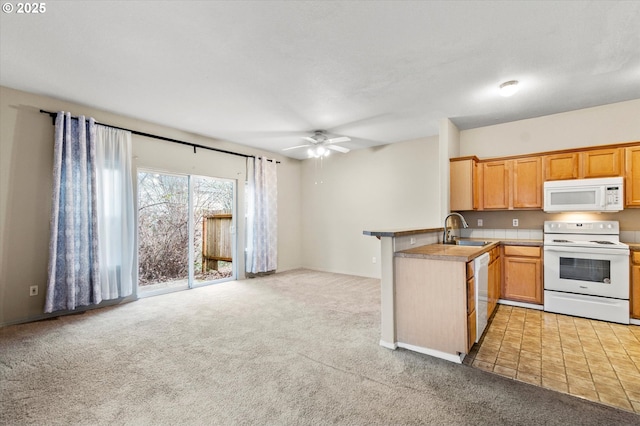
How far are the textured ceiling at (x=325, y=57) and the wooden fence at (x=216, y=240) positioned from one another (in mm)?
2166

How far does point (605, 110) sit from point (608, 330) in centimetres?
291

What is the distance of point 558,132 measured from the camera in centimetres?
417

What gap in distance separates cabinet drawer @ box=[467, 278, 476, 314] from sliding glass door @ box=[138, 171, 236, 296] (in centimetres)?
443

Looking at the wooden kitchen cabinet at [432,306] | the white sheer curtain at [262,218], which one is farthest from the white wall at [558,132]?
the white sheer curtain at [262,218]

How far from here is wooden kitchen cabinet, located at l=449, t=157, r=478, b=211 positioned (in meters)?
4.33

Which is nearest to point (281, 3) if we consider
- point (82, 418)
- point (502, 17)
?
point (502, 17)

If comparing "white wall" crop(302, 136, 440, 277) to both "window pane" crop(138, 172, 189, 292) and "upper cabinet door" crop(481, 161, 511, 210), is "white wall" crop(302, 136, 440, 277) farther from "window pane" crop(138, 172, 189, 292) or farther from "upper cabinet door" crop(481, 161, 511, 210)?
"window pane" crop(138, 172, 189, 292)

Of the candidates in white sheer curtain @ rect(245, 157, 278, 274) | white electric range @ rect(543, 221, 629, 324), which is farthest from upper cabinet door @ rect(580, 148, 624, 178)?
white sheer curtain @ rect(245, 157, 278, 274)

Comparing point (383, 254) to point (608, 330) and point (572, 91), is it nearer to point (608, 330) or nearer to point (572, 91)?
point (608, 330)

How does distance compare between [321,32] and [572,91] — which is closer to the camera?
[321,32]

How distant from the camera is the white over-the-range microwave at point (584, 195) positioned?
3494 millimetres

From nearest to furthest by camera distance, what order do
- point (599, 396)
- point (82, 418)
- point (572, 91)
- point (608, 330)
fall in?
point (82, 418) < point (599, 396) < point (608, 330) < point (572, 91)

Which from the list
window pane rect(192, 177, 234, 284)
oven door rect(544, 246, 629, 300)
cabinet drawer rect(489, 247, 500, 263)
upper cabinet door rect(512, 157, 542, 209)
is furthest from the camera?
window pane rect(192, 177, 234, 284)

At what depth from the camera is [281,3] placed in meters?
2.00
